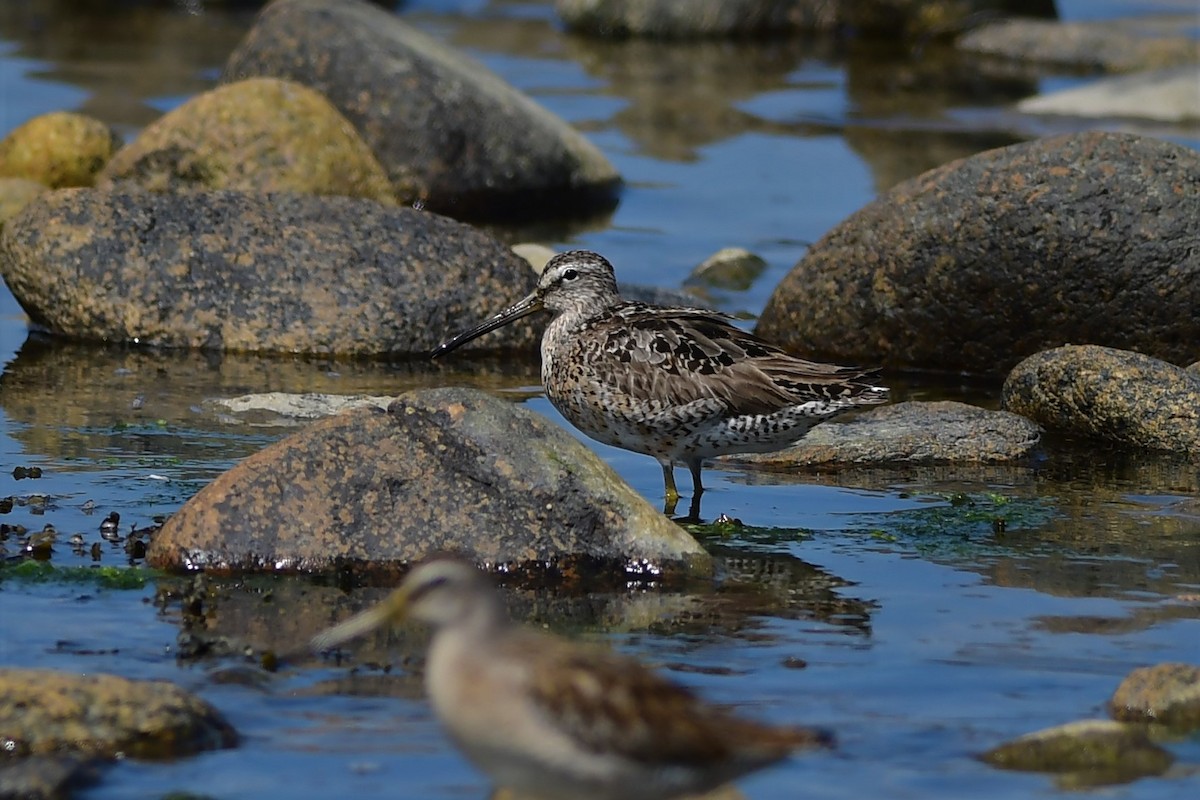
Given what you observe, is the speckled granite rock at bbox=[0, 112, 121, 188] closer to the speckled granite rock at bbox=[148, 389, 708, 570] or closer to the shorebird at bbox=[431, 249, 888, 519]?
the shorebird at bbox=[431, 249, 888, 519]

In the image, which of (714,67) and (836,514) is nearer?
(836,514)

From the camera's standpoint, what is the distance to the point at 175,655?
251 inches

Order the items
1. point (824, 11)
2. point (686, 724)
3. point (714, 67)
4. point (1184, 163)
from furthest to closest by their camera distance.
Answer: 1. point (824, 11)
2. point (714, 67)
3. point (1184, 163)
4. point (686, 724)

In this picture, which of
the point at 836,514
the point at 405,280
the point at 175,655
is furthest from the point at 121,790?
the point at 405,280

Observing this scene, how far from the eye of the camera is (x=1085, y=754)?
5.67 meters

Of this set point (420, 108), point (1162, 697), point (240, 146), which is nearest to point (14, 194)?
point (240, 146)

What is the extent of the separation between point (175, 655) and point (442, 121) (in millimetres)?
9497

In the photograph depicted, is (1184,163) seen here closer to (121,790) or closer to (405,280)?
(405,280)

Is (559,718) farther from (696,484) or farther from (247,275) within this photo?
(247,275)

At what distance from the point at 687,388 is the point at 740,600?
5.05ft

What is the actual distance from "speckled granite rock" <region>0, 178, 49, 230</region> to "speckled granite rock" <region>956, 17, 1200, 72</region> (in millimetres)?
14312

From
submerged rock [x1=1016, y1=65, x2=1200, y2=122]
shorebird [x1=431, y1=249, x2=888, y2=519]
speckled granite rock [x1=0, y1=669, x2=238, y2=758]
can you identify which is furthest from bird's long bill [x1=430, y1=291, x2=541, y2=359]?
submerged rock [x1=1016, y1=65, x2=1200, y2=122]

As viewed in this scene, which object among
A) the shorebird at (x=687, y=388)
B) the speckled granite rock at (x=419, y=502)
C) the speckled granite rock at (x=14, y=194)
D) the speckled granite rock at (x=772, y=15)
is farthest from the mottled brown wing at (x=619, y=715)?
the speckled granite rock at (x=772, y=15)

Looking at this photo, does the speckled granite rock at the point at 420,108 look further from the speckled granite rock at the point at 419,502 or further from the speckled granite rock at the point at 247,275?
the speckled granite rock at the point at 419,502
